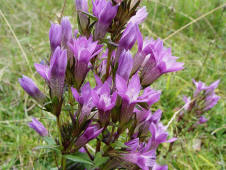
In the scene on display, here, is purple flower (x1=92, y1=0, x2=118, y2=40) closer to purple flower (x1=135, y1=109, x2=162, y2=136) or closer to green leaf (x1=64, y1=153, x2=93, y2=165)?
purple flower (x1=135, y1=109, x2=162, y2=136)

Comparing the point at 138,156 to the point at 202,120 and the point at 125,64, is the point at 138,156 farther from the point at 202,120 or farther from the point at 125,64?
the point at 202,120

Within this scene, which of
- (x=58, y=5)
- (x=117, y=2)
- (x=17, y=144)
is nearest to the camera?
(x=117, y=2)

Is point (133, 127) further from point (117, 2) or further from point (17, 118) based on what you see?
point (17, 118)

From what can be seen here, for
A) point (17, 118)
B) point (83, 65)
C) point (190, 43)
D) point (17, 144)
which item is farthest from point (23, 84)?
point (190, 43)

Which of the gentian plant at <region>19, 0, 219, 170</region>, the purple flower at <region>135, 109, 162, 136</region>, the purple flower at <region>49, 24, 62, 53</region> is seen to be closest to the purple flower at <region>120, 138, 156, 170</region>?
the gentian plant at <region>19, 0, 219, 170</region>

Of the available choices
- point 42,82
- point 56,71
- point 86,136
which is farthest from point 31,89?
point 42,82

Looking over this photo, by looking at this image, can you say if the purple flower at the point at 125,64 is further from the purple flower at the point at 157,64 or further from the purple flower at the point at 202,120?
the purple flower at the point at 202,120
